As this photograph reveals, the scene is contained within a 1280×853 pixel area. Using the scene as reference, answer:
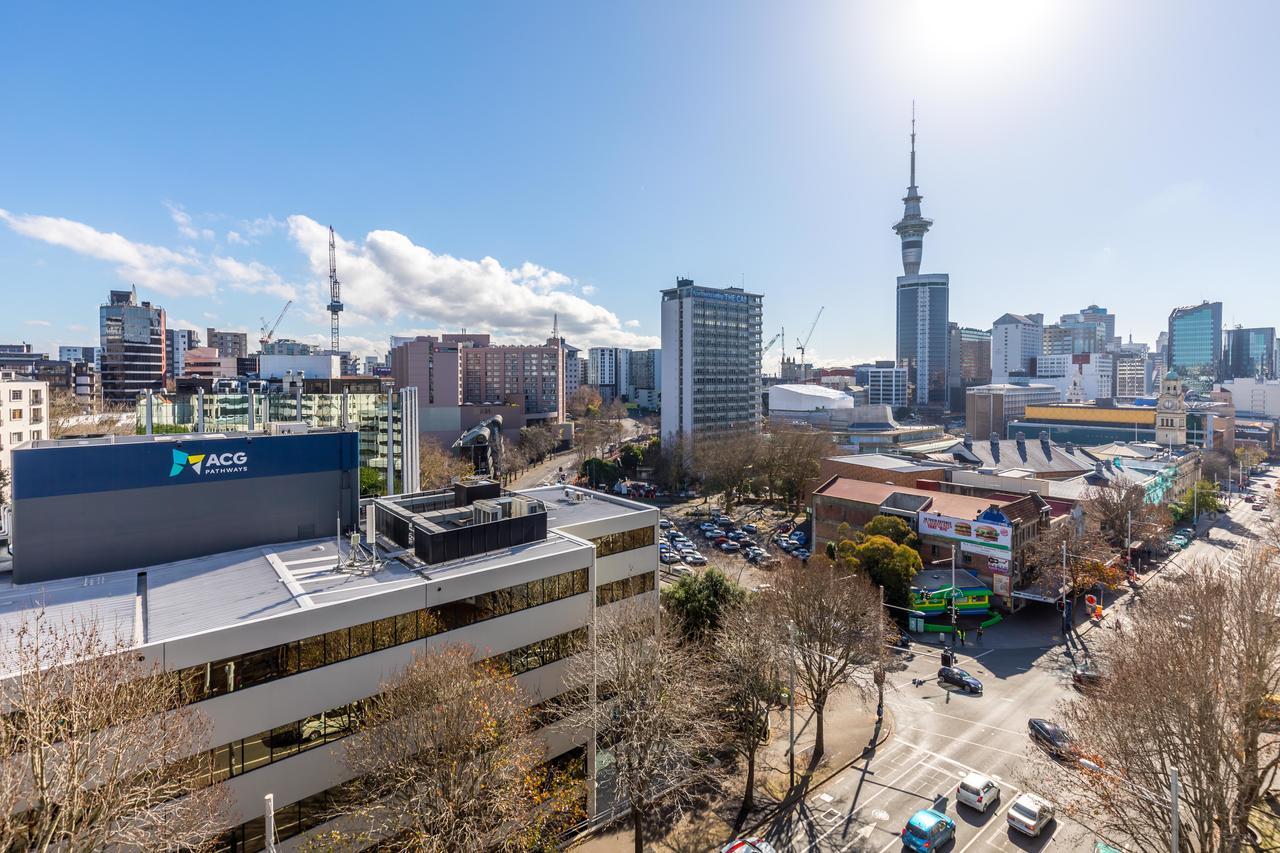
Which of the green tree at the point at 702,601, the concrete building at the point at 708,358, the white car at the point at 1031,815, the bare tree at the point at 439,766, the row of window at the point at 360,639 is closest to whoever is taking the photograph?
the bare tree at the point at 439,766

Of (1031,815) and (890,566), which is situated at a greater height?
(890,566)

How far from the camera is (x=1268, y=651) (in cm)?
2083

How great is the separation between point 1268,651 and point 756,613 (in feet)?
58.7

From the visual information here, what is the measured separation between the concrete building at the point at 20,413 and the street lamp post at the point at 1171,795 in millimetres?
82431

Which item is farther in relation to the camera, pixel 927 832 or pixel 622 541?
pixel 622 541

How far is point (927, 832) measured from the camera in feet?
67.6

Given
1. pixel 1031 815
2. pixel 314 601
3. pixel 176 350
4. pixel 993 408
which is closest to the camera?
pixel 314 601

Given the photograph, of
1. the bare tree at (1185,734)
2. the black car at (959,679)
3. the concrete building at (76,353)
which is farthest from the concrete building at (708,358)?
the concrete building at (76,353)

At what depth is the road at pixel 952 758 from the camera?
21.9m

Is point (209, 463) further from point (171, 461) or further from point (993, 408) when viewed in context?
point (993, 408)

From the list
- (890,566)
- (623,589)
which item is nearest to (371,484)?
(623,589)

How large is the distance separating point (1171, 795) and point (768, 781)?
14.9 meters

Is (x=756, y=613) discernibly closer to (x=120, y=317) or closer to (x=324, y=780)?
(x=324, y=780)

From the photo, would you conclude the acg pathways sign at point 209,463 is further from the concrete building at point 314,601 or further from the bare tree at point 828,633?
the bare tree at point 828,633
